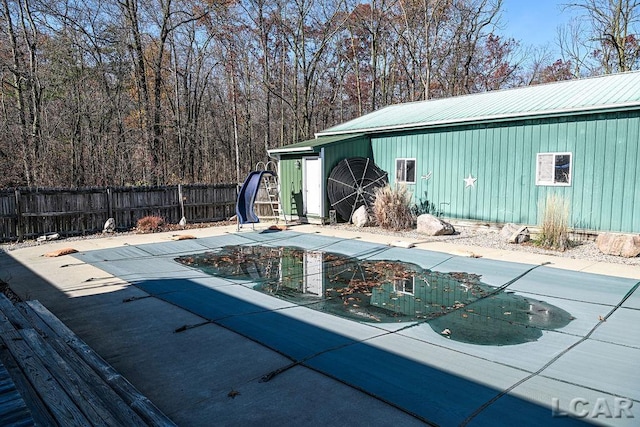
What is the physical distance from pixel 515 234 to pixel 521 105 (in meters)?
3.38

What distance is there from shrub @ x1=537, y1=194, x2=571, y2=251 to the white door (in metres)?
5.99

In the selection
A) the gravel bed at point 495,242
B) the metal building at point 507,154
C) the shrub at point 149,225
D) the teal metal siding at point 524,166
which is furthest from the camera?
the shrub at point 149,225

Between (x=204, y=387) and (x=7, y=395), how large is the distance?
1.21 m

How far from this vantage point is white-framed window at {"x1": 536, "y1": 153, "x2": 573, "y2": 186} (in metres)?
9.30

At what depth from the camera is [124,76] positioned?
16000 mm

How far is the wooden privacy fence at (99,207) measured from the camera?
9805 mm

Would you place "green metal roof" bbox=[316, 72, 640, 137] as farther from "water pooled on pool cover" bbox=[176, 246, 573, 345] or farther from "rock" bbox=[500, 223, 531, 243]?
"water pooled on pool cover" bbox=[176, 246, 573, 345]

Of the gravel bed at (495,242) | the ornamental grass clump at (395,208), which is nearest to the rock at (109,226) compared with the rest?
the gravel bed at (495,242)

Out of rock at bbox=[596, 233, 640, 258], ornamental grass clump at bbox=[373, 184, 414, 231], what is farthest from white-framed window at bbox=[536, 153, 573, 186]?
ornamental grass clump at bbox=[373, 184, 414, 231]

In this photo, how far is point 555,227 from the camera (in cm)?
839

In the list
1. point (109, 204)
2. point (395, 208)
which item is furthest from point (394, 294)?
point (109, 204)

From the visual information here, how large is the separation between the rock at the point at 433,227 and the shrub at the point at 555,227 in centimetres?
213

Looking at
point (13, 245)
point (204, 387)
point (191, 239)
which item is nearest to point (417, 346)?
point (204, 387)

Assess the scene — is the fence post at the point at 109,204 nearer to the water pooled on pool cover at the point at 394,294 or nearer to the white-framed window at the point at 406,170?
the water pooled on pool cover at the point at 394,294
